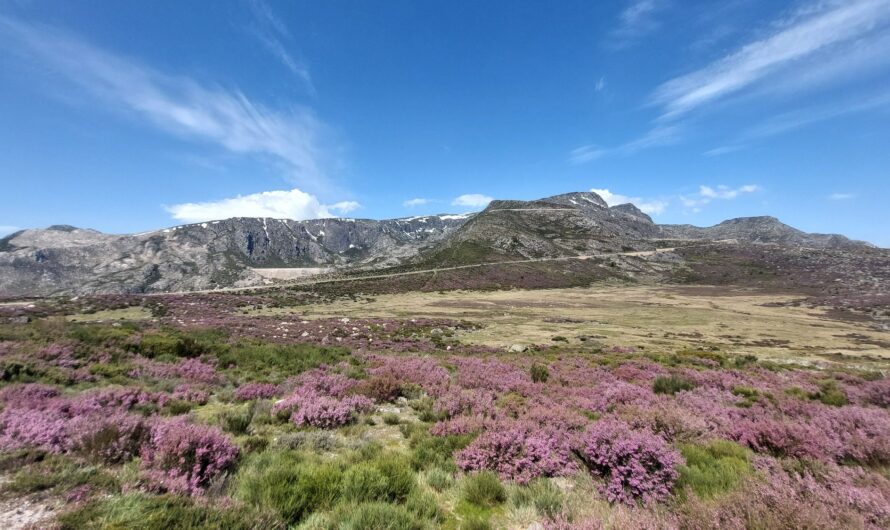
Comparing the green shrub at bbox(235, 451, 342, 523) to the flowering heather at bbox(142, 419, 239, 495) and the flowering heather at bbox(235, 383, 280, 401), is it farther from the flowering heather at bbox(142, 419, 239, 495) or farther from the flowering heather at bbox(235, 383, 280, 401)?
the flowering heather at bbox(235, 383, 280, 401)

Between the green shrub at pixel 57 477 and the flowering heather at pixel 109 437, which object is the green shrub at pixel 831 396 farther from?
the flowering heather at pixel 109 437

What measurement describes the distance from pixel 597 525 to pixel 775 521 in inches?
76.8

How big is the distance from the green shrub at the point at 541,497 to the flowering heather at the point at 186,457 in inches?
189

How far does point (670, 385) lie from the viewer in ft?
46.8

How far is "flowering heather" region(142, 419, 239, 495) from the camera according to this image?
5.17 meters

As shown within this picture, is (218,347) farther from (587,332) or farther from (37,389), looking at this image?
(587,332)

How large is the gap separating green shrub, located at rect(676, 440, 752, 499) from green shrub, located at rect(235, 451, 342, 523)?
5.58 metres

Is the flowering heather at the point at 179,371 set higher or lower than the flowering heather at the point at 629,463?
lower

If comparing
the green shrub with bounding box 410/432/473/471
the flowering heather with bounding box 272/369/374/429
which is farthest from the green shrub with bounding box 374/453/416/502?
the flowering heather with bounding box 272/369/374/429

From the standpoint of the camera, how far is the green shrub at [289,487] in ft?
16.3

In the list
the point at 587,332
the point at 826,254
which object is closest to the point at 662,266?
the point at 826,254

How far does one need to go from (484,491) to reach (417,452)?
2.03 meters

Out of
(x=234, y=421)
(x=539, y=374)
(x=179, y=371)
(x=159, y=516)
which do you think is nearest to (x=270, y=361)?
(x=179, y=371)

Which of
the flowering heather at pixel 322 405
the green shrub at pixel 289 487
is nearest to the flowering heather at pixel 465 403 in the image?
the flowering heather at pixel 322 405
